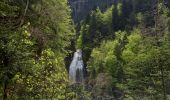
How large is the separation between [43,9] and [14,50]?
35.1 ft

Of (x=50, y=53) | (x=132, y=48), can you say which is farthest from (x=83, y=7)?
(x=50, y=53)

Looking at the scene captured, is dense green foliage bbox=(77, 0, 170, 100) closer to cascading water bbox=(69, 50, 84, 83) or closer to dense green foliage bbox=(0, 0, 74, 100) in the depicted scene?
cascading water bbox=(69, 50, 84, 83)

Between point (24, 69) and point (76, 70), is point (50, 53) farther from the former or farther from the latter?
point (76, 70)

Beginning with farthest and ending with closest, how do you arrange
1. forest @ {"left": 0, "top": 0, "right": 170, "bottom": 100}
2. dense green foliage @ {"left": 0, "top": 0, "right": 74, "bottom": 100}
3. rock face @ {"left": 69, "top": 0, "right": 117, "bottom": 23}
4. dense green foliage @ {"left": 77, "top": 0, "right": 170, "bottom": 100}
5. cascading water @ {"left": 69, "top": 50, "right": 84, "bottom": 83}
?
rock face @ {"left": 69, "top": 0, "right": 117, "bottom": 23}
cascading water @ {"left": 69, "top": 50, "right": 84, "bottom": 83}
dense green foliage @ {"left": 77, "top": 0, "right": 170, "bottom": 100}
forest @ {"left": 0, "top": 0, "right": 170, "bottom": 100}
dense green foliage @ {"left": 0, "top": 0, "right": 74, "bottom": 100}

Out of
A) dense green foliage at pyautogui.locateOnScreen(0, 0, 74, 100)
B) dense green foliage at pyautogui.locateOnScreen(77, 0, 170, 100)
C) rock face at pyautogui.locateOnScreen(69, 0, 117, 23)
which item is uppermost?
rock face at pyautogui.locateOnScreen(69, 0, 117, 23)

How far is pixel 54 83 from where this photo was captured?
16516 mm

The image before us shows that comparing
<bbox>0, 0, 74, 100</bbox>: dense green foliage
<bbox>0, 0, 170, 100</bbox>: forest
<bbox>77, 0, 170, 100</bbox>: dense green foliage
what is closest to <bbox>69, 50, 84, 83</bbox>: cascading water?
<bbox>77, 0, 170, 100</bbox>: dense green foliage

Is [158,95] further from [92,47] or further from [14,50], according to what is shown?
[92,47]

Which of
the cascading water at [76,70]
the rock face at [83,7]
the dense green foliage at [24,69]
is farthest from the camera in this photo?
the rock face at [83,7]

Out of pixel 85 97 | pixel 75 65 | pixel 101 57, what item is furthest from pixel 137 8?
pixel 85 97

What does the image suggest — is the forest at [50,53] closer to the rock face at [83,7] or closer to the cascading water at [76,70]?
the cascading water at [76,70]

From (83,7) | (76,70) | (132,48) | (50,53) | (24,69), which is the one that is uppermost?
(83,7)

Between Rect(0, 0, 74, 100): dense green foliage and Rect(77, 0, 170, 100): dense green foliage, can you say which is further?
Rect(77, 0, 170, 100): dense green foliage

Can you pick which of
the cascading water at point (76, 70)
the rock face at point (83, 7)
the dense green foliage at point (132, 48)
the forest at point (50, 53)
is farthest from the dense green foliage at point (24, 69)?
the rock face at point (83, 7)
